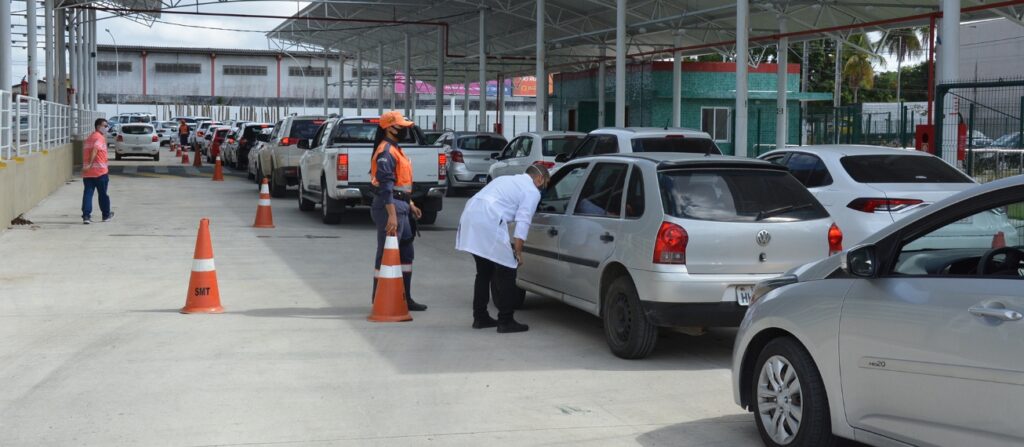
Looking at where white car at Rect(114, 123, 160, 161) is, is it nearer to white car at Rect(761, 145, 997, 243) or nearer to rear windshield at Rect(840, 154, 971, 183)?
white car at Rect(761, 145, 997, 243)

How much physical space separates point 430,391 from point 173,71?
8947 cm

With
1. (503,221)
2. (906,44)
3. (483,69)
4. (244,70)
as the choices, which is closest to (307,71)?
(244,70)

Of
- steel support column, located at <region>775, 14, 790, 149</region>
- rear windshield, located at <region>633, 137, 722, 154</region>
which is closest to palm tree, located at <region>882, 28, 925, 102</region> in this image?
steel support column, located at <region>775, 14, 790, 149</region>

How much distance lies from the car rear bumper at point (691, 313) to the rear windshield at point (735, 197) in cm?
64

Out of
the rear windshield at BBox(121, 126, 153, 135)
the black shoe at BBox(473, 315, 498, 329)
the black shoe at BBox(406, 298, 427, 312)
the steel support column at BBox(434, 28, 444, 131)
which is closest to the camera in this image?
the black shoe at BBox(473, 315, 498, 329)

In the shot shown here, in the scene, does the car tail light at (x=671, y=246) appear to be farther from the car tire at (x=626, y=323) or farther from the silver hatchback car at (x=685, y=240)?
the car tire at (x=626, y=323)

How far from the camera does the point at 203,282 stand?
1049 cm

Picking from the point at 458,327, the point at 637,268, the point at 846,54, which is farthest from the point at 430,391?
the point at 846,54

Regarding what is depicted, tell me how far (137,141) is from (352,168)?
1183 inches

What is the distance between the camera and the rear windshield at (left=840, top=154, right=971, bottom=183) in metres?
12.1

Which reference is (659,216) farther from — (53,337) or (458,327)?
(53,337)

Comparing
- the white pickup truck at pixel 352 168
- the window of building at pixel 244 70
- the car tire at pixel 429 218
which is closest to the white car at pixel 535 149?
the car tire at pixel 429 218

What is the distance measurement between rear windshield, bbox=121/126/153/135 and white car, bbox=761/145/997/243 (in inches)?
1462

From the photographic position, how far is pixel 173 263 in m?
14.0
